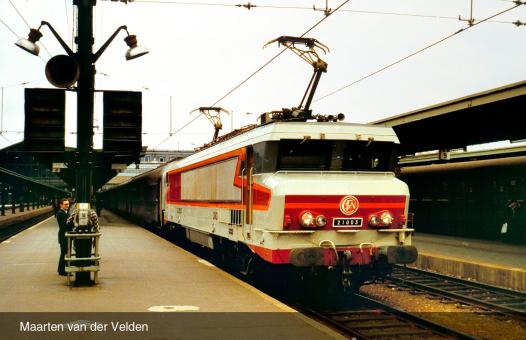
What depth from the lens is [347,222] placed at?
32.7ft

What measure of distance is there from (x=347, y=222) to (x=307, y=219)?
75 centimetres

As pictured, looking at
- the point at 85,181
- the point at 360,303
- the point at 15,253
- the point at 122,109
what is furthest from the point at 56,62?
the point at 15,253

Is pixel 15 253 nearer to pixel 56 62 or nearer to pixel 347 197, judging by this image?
pixel 56 62

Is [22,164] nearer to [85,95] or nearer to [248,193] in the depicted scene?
[85,95]

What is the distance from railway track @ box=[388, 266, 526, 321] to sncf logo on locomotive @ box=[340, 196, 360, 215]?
311 cm

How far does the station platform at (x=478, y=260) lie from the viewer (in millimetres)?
12875

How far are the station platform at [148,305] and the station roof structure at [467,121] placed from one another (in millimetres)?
7367

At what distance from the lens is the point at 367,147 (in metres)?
10.7

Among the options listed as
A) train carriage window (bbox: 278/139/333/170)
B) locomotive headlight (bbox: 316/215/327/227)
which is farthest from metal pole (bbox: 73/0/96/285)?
locomotive headlight (bbox: 316/215/327/227)

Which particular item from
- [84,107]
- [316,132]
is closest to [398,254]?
[316,132]

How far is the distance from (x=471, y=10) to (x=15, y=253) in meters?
13.1

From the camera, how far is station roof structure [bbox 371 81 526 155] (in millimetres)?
13828

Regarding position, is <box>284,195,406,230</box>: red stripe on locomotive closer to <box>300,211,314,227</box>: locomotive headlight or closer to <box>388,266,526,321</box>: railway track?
<box>300,211,314,227</box>: locomotive headlight

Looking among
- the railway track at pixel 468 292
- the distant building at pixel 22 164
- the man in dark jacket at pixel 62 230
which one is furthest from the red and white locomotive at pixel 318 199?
the distant building at pixel 22 164
